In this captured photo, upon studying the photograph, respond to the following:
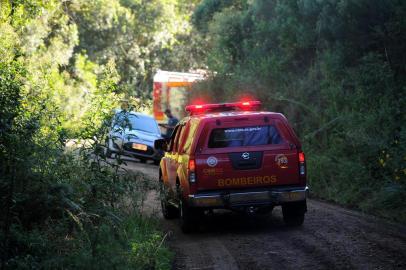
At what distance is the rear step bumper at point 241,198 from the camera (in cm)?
1172

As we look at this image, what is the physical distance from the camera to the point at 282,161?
1195 cm

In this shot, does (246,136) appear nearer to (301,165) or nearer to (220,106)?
(301,165)

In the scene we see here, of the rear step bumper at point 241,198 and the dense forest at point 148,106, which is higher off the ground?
the dense forest at point 148,106

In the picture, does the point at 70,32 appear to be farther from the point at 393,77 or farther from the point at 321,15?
the point at 393,77

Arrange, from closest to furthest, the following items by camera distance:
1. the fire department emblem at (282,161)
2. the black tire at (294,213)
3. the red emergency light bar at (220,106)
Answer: the fire department emblem at (282,161)
the black tire at (294,213)
the red emergency light bar at (220,106)

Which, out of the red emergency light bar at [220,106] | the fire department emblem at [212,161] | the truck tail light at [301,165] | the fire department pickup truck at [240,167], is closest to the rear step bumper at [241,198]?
the fire department pickup truck at [240,167]

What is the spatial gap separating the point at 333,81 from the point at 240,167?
402 inches

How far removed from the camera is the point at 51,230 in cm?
944

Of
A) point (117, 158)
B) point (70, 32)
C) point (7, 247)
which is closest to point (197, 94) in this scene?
point (70, 32)

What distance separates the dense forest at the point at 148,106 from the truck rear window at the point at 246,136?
122cm

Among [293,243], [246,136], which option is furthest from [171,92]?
[293,243]

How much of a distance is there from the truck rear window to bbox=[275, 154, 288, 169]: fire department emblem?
281 mm

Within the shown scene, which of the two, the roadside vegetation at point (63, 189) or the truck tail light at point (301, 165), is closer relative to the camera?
the roadside vegetation at point (63, 189)

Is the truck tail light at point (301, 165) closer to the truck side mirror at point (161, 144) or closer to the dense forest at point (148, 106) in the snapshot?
the dense forest at point (148, 106)
